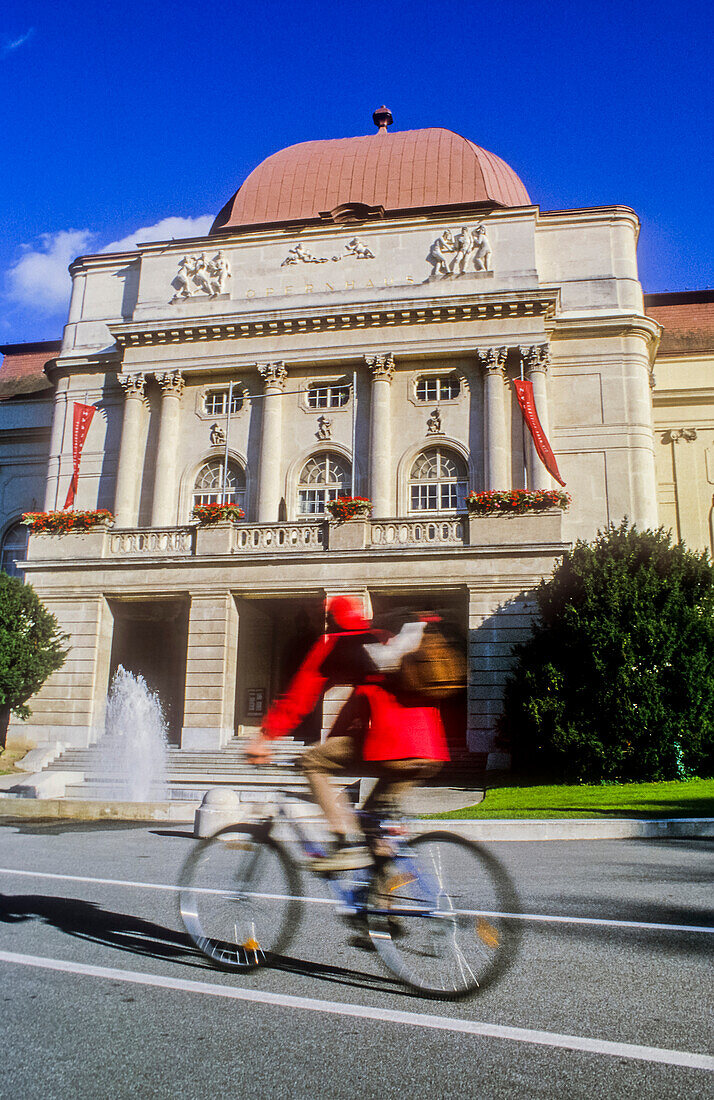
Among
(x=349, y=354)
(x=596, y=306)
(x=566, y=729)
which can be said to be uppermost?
(x=596, y=306)

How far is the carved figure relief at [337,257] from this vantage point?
35.2m

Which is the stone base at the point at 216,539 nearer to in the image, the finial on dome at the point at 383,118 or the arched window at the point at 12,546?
the arched window at the point at 12,546

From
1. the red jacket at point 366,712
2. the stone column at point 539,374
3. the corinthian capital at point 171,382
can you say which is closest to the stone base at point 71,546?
the corinthian capital at point 171,382

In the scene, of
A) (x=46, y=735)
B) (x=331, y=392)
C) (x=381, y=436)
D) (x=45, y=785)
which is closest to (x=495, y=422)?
(x=381, y=436)

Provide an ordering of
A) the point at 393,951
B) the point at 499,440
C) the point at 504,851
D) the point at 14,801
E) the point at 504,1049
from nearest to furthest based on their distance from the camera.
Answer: the point at 504,1049 → the point at 393,951 → the point at 504,851 → the point at 14,801 → the point at 499,440

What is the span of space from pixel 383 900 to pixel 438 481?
92.8ft

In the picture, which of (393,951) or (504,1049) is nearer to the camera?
Answer: (504,1049)

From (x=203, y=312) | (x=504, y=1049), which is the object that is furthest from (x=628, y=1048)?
(x=203, y=312)

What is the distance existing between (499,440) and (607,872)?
78.2 feet

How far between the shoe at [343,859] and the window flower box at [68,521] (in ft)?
75.2

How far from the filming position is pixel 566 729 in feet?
63.0

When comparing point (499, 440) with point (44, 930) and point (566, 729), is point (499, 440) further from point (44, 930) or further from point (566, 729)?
point (44, 930)

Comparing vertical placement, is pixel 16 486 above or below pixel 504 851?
above

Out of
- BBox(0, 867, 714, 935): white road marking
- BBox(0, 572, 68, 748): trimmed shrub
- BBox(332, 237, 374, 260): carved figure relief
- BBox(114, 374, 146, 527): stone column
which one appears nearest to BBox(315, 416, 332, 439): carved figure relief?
BBox(332, 237, 374, 260): carved figure relief
